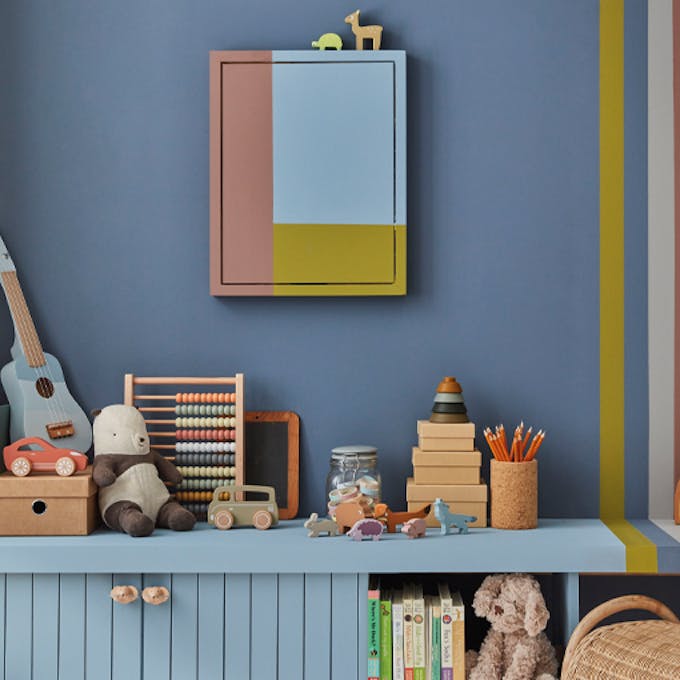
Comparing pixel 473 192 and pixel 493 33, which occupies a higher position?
pixel 493 33

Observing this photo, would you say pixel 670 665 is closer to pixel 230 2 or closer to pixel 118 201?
pixel 118 201

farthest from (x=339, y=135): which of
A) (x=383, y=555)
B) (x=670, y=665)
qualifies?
(x=670, y=665)

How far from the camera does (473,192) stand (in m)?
2.39

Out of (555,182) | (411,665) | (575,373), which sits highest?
(555,182)

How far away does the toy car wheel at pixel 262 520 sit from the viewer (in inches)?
86.5

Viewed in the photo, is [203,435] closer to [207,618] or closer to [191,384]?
[191,384]

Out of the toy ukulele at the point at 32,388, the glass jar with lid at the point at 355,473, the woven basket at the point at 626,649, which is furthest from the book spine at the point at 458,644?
the toy ukulele at the point at 32,388

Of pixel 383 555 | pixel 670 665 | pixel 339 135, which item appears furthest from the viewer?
pixel 339 135

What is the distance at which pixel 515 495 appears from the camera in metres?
2.18

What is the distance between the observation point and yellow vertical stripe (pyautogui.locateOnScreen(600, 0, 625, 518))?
2371 millimetres

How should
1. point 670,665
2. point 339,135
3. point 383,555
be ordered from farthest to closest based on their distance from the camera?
1. point 339,135
2. point 383,555
3. point 670,665

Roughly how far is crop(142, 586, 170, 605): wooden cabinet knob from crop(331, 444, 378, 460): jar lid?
510 millimetres

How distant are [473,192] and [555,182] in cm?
20

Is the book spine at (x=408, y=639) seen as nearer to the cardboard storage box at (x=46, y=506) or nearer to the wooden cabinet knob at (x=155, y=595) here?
the wooden cabinet knob at (x=155, y=595)
